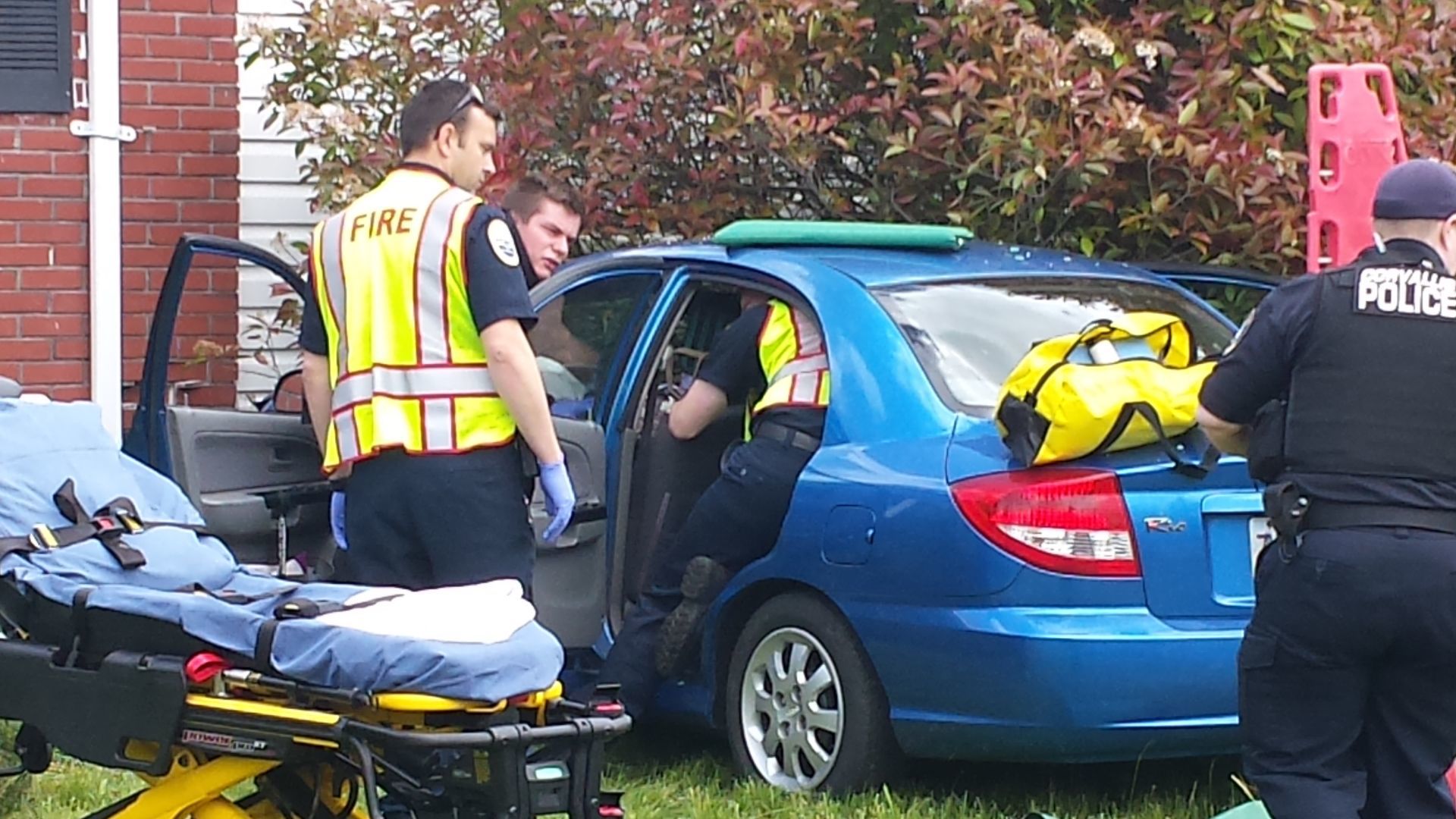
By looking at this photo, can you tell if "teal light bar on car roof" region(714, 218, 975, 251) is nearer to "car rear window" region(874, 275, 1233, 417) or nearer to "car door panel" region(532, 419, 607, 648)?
"car rear window" region(874, 275, 1233, 417)

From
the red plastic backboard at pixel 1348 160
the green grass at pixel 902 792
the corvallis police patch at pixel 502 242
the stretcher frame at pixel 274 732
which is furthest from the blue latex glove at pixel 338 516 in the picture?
the red plastic backboard at pixel 1348 160

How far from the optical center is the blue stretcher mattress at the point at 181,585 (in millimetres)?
4082

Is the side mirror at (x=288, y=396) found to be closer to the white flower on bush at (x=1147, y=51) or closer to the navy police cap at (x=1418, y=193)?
the white flower on bush at (x=1147, y=51)

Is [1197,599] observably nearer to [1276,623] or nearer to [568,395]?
[1276,623]

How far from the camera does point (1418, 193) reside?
4.80 m

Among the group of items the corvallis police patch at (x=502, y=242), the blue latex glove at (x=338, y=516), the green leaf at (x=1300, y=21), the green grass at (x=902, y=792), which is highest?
the green leaf at (x=1300, y=21)

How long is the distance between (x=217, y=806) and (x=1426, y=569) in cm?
250

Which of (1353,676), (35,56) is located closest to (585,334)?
(1353,676)

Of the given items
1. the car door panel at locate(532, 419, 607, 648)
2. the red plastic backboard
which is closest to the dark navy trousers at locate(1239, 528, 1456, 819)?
the red plastic backboard

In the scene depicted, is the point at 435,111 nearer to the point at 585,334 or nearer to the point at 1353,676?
the point at 585,334

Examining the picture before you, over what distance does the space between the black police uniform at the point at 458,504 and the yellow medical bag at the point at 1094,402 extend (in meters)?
1.17

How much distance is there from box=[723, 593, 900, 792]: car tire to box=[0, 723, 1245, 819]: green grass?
0.08 meters

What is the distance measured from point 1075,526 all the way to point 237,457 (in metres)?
2.48

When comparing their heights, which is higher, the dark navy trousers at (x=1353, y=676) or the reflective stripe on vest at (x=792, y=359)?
the reflective stripe on vest at (x=792, y=359)
